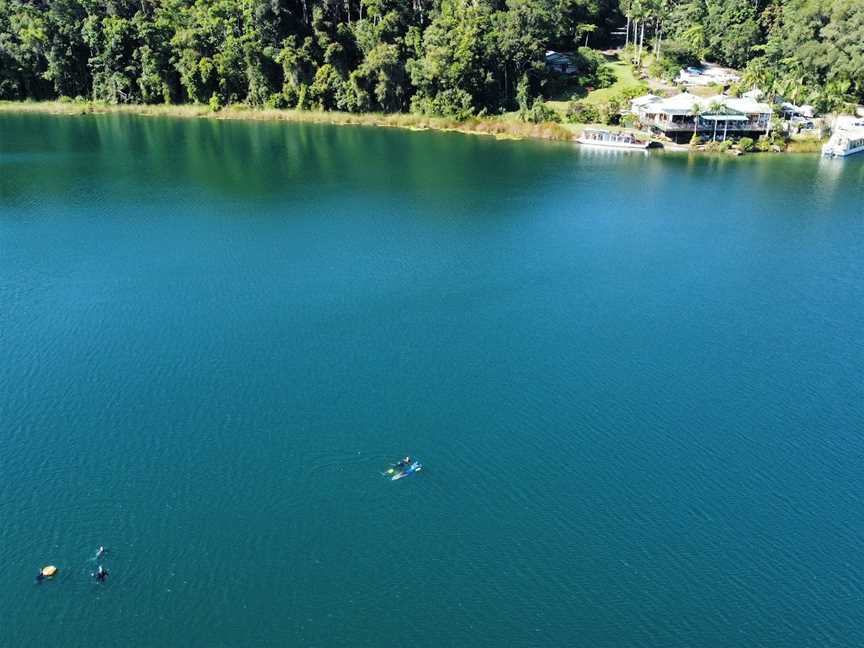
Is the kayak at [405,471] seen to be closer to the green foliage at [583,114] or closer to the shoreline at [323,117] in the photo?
the shoreline at [323,117]

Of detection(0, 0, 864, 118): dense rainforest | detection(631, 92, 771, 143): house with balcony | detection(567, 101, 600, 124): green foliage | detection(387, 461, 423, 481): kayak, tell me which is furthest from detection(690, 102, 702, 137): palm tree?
detection(387, 461, 423, 481): kayak

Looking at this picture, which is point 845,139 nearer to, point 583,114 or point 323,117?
point 583,114

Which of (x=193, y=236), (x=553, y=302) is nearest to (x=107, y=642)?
(x=553, y=302)

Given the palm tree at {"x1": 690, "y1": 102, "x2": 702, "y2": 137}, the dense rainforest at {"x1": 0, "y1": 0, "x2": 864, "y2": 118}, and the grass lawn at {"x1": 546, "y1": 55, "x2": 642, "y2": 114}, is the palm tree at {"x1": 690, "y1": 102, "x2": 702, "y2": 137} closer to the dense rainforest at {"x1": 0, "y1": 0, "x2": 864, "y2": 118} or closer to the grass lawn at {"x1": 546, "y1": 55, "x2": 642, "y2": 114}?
the grass lawn at {"x1": 546, "y1": 55, "x2": 642, "y2": 114}

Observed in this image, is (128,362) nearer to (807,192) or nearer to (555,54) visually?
(807,192)

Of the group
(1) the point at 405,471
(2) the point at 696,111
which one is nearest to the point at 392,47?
(2) the point at 696,111
